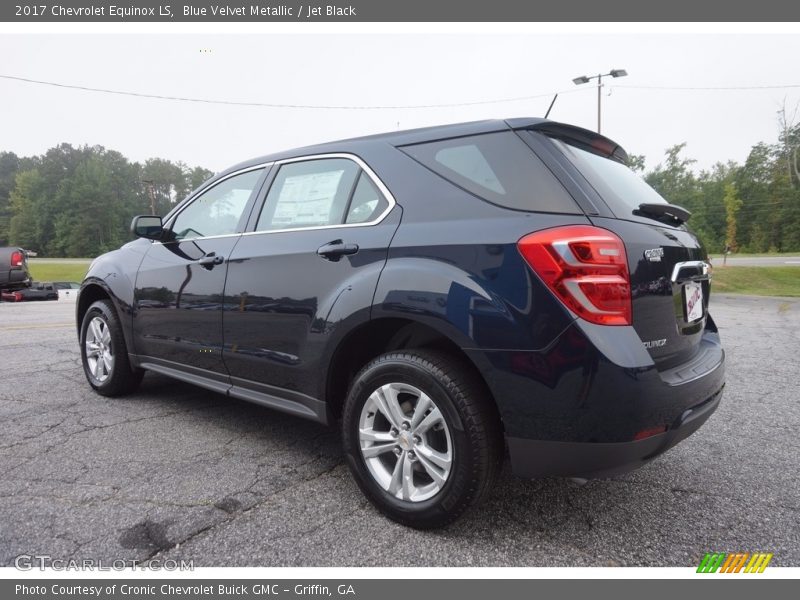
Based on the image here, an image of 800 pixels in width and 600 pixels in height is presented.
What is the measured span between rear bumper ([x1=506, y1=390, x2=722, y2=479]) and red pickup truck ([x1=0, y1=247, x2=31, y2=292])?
47.3ft

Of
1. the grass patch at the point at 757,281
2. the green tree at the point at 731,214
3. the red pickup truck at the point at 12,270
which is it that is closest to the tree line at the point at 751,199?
the green tree at the point at 731,214

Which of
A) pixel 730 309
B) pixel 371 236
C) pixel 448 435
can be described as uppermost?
pixel 371 236

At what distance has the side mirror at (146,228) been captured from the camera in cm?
344

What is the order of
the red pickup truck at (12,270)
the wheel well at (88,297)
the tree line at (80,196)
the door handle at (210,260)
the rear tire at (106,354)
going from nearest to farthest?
the door handle at (210,260), the rear tire at (106,354), the wheel well at (88,297), the red pickup truck at (12,270), the tree line at (80,196)

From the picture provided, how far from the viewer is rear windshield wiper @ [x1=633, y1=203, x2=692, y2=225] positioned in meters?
2.14

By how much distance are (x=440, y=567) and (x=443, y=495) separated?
25 cm

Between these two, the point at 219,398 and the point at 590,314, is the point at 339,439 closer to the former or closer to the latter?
the point at 219,398

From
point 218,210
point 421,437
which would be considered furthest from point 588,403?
point 218,210

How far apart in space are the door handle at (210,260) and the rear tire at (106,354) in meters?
1.22

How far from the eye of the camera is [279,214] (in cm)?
284

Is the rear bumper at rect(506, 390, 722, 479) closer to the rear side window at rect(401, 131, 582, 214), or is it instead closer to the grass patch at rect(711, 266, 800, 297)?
the rear side window at rect(401, 131, 582, 214)

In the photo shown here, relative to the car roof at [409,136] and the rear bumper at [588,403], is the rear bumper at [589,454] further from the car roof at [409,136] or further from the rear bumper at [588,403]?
the car roof at [409,136]

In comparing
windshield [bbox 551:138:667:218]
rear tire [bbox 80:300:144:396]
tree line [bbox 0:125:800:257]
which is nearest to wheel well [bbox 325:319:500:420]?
windshield [bbox 551:138:667:218]

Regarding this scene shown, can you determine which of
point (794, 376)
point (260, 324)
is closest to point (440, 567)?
point (260, 324)
